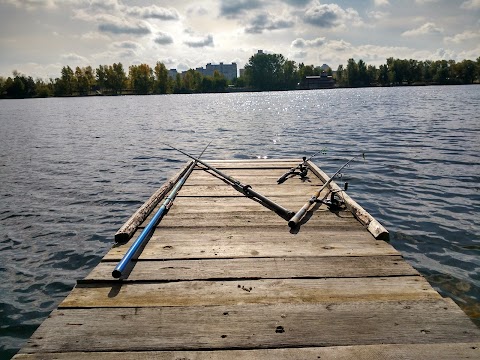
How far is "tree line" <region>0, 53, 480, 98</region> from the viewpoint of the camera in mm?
138500

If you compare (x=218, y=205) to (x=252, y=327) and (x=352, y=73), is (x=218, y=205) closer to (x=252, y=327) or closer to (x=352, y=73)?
(x=252, y=327)

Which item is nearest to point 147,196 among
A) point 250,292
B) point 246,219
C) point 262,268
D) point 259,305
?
point 246,219

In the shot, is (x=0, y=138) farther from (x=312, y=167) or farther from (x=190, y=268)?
(x=190, y=268)

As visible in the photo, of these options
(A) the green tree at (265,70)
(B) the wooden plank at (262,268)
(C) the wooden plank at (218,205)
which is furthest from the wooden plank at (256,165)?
(A) the green tree at (265,70)

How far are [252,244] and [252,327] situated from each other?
1697mm

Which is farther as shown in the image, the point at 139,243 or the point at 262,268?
the point at 139,243

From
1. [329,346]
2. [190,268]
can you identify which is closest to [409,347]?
[329,346]

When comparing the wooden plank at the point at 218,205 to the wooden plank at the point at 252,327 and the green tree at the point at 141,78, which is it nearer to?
the wooden plank at the point at 252,327

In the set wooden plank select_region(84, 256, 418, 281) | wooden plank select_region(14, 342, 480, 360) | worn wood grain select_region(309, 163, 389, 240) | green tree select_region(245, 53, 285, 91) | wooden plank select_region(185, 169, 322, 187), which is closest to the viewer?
wooden plank select_region(14, 342, 480, 360)

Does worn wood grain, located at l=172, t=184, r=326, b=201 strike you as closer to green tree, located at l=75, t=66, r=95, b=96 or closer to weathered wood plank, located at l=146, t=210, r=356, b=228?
weathered wood plank, located at l=146, t=210, r=356, b=228

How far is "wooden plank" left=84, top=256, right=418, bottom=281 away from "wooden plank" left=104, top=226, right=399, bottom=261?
139 millimetres

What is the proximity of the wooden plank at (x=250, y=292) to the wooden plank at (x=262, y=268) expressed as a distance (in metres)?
0.11

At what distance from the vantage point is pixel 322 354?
7.92 ft

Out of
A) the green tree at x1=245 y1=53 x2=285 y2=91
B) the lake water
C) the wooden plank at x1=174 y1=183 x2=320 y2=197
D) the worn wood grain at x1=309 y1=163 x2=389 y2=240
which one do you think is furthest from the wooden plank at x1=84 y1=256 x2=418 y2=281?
the green tree at x1=245 y1=53 x2=285 y2=91
